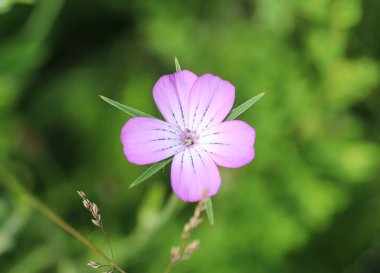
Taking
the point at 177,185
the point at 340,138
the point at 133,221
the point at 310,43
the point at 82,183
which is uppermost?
the point at 310,43

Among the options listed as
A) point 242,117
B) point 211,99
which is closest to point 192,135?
point 211,99

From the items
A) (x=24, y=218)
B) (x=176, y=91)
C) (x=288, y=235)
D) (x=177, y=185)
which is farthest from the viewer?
(x=288, y=235)

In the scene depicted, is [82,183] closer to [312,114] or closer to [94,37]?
[94,37]

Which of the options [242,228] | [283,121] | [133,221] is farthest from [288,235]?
[133,221]

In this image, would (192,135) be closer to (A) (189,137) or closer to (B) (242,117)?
(A) (189,137)

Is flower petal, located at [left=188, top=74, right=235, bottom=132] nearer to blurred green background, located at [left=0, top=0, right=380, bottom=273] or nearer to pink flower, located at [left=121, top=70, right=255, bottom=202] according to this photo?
pink flower, located at [left=121, top=70, right=255, bottom=202]

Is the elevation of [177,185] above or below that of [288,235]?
above

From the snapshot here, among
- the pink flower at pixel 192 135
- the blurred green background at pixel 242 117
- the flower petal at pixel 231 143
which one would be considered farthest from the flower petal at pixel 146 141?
the blurred green background at pixel 242 117
